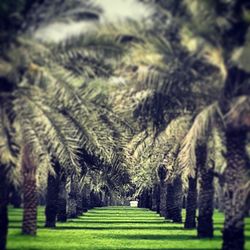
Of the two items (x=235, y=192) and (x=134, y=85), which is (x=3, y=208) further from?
(x=235, y=192)

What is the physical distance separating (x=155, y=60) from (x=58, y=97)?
3.28 m

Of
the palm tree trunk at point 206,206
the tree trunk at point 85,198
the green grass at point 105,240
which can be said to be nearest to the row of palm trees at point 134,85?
the green grass at point 105,240

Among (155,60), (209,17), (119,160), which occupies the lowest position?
(119,160)

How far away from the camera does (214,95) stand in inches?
708

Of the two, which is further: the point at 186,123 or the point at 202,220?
the point at 202,220

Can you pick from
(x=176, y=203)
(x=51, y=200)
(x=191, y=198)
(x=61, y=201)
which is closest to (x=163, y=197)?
(x=176, y=203)

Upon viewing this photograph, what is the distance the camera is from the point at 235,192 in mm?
17719

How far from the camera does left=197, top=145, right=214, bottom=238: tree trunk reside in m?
22.6

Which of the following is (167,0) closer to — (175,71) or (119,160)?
(175,71)

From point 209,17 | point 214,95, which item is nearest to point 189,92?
point 214,95

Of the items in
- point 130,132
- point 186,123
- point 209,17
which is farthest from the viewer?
point 130,132

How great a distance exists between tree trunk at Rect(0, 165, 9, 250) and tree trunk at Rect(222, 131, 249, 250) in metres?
7.07

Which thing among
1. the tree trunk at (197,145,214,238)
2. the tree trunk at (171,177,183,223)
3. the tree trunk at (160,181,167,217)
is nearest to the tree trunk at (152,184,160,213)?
the tree trunk at (160,181,167,217)

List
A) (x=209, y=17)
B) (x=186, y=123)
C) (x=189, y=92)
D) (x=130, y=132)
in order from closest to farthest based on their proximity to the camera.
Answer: (x=209, y=17) → (x=189, y=92) → (x=186, y=123) → (x=130, y=132)
